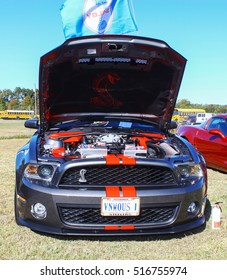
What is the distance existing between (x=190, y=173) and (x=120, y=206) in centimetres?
82

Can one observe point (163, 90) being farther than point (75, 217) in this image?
Yes

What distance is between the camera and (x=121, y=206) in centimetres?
297

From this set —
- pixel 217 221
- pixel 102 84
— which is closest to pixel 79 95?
pixel 102 84

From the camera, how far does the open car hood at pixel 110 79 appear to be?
3668 mm

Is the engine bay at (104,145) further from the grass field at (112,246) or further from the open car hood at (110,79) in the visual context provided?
the grass field at (112,246)

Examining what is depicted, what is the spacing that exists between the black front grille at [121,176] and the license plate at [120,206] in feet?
0.63

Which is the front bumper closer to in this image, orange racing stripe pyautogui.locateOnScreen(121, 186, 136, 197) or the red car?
orange racing stripe pyautogui.locateOnScreen(121, 186, 136, 197)

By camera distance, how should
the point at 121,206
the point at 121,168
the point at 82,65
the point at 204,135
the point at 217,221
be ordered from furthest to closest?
the point at 204,135 < the point at 82,65 < the point at 217,221 < the point at 121,168 < the point at 121,206

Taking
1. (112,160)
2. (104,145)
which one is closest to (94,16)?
(104,145)

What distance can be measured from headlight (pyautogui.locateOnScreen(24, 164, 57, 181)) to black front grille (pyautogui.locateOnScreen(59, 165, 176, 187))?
0.14 meters

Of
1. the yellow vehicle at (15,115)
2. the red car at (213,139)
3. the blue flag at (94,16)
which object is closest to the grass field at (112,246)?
the red car at (213,139)

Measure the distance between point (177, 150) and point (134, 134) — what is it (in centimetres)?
62

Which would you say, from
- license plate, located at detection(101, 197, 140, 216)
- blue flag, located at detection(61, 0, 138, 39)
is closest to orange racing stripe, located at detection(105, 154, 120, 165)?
license plate, located at detection(101, 197, 140, 216)
